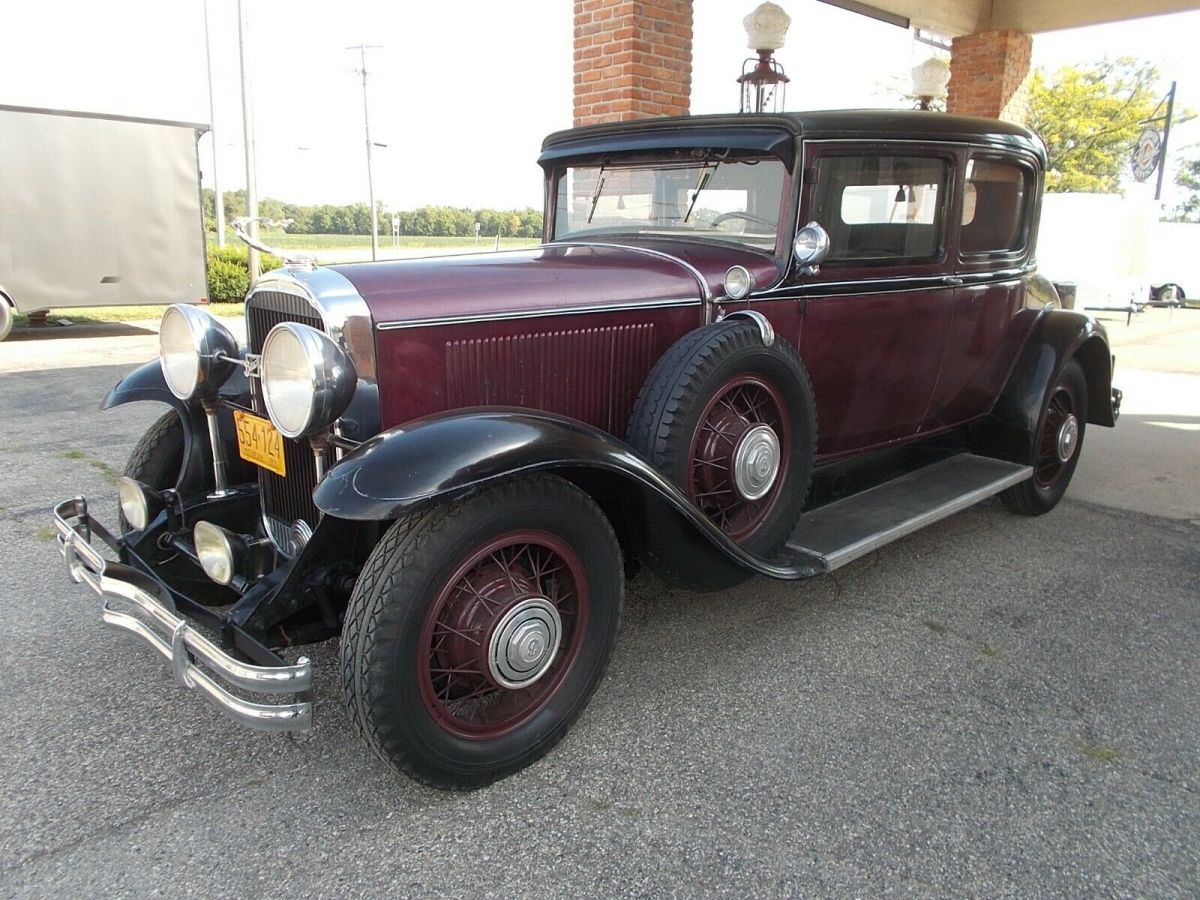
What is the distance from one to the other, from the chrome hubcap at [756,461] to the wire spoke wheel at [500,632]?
74cm

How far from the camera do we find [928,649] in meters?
3.01

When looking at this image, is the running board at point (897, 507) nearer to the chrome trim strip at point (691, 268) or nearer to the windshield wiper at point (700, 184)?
the chrome trim strip at point (691, 268)

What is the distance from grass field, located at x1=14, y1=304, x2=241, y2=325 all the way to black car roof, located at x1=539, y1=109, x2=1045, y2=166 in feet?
32.9

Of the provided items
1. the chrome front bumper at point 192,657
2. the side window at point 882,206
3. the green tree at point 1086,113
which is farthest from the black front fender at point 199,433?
the green tree at point 1086,113

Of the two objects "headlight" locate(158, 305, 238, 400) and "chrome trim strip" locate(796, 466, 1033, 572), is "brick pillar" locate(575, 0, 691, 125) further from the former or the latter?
"headlight" locate(158, 305, 238, 400)

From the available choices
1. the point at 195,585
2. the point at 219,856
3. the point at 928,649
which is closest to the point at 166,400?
the point at 195,585

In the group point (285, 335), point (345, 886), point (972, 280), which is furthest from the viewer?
point (972, 280)

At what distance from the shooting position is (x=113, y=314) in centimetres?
1327

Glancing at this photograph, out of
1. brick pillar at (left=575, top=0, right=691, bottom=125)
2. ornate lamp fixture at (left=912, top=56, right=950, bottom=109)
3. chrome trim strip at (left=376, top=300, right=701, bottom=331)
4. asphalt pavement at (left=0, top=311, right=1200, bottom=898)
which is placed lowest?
asphalt pavement at (left=0, top=311, right=1200, bottom=898)

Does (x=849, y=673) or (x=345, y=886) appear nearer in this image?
(x=345, y=886)

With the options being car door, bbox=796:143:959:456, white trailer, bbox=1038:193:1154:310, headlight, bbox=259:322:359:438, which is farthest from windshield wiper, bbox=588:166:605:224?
white trailer, bbox=1038:193:1154:310

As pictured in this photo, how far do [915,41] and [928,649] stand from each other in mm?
8997

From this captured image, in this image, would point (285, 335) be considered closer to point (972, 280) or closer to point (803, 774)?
point (803, 774)

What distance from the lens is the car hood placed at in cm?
243
